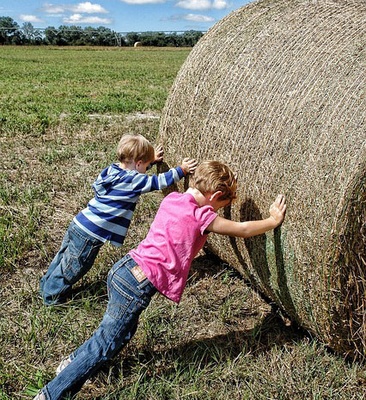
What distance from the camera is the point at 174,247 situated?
319 cm

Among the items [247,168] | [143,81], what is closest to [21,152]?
[247,168]

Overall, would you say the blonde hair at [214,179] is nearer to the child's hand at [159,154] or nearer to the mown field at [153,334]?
the mown field at [153,334]

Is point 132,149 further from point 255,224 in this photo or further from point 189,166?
point 255,224

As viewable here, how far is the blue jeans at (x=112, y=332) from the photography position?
303cm

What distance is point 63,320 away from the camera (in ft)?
12.0

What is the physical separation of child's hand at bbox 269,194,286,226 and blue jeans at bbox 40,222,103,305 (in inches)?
51.1

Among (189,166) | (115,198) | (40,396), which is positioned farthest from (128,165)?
(40,396)

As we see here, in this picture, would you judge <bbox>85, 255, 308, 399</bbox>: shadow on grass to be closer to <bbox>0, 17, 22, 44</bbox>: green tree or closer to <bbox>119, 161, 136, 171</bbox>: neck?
<bbox>119, 161, 136, 171</bbox>: neck

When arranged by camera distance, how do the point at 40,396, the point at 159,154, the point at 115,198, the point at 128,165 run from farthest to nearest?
the point at 159,154 → the point at 128,165 → the point at 115,198 → the point at 40,396

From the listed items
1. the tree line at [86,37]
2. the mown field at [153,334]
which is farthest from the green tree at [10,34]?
the mown field at [153,334]

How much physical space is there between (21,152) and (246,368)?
493 centimetres

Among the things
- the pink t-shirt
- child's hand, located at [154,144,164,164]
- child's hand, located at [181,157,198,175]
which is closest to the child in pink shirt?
the pink t-shirt

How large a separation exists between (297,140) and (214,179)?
52 centimetres

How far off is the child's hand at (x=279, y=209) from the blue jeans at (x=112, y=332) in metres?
0.78
